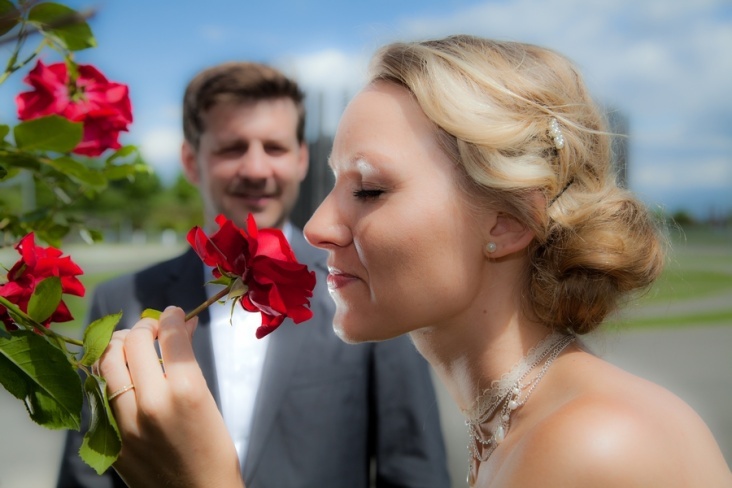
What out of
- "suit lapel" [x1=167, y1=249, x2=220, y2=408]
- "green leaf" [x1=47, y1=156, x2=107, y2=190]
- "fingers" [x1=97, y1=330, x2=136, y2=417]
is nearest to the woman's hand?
"fingers" [x1=97, y1=330, x2=136, y2=417]

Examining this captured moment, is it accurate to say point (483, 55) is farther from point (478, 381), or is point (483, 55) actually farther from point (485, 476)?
point (485, 476)

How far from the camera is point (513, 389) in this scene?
5.64 ft

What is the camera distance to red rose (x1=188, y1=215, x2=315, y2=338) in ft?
3.82

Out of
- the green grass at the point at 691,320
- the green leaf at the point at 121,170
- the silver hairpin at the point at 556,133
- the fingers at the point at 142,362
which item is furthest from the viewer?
the green grass at the point at 691,320

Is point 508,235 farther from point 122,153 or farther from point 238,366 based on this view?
point 238,366

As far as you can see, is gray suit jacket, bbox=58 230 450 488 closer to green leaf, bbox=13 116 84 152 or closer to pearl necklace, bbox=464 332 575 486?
pearl necklace, bbox=464 332 575 486

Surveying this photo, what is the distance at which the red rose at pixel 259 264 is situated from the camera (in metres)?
1.16

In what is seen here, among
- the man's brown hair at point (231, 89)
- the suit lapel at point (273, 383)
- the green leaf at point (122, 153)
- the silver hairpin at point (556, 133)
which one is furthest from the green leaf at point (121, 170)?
the man's brown hair at point (231, 89)

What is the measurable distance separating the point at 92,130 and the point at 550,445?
3.36 ft

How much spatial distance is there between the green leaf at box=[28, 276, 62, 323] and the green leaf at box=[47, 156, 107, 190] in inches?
10.1

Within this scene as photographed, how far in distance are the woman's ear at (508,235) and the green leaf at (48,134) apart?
2.96 ft

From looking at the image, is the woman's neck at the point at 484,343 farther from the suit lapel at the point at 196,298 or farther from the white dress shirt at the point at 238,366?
the suit lapel at the point at 196,298

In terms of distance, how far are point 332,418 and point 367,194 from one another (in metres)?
1.34

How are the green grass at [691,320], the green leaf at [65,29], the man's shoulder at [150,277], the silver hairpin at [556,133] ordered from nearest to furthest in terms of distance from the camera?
the green leaf at [65,29]
the silver hairpin at [556,133]
the man's shoulder at [150,277]
the green grass at [691,320]
